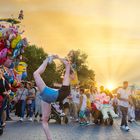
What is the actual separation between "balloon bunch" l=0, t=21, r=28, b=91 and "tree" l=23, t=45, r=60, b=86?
6431 centimetres

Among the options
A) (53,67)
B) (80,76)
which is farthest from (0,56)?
(80,76)

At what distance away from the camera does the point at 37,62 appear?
284ft

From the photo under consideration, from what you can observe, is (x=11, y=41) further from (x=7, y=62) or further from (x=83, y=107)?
(x=83, y=107)

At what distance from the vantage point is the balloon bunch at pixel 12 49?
16.7 meters

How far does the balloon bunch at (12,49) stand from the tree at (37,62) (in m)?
64.3

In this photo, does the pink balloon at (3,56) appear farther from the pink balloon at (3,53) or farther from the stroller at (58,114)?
the stroller at (58,114)

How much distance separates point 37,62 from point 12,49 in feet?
227

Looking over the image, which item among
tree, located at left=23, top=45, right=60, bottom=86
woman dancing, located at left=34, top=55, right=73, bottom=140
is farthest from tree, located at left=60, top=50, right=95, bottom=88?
woman dancing, located at left=34, top=55, right=73, bottom=140

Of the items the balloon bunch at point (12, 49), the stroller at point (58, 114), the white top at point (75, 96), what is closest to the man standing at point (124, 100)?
the stroller at point (58, 114)

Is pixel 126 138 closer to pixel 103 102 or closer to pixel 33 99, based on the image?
pixel 103 102

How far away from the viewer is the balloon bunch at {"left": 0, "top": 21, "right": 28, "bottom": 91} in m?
16.7

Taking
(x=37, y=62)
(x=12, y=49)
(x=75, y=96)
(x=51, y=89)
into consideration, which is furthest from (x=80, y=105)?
(x=37, y=62)

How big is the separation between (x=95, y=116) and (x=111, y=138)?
818 cm

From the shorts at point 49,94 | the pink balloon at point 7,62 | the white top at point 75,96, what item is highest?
the pink balloon at point 7,62
